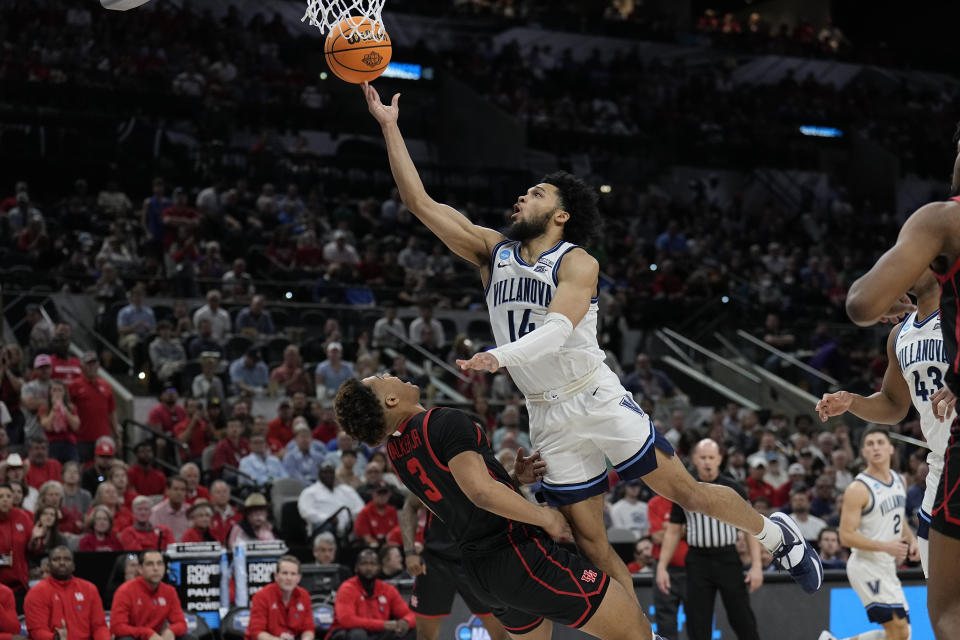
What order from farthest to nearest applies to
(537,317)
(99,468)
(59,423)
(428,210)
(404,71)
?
(404,71) → (59,423) → (99,468) → (428,210) → (537,317)

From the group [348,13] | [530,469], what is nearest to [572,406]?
[530,469]

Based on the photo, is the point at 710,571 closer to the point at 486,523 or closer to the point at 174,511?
the point at 486,523

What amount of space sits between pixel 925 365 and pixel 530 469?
75.6 inches

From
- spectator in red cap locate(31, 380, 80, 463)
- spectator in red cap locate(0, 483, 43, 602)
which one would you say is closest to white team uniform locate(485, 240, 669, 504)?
spectator in red cap locate(0, 483, 43, 602)

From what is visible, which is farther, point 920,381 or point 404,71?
point 404,71

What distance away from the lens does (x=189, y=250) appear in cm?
1684

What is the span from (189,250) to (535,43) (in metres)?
14.5

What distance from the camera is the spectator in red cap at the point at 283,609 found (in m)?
9.54

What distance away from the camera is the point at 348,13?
6449 mm

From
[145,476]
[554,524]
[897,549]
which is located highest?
[554,524]

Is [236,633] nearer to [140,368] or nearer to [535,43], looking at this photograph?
[140,368]

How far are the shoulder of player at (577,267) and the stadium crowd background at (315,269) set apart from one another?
18.1 ft

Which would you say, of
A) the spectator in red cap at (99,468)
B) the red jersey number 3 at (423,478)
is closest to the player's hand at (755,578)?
the red jersey number 3 at (423,478)

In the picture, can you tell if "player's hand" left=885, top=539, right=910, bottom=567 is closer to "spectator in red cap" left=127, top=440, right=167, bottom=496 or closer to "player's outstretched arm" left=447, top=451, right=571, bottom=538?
"player's outstretched arm" left=447, top=451, right=571, bottom=538
